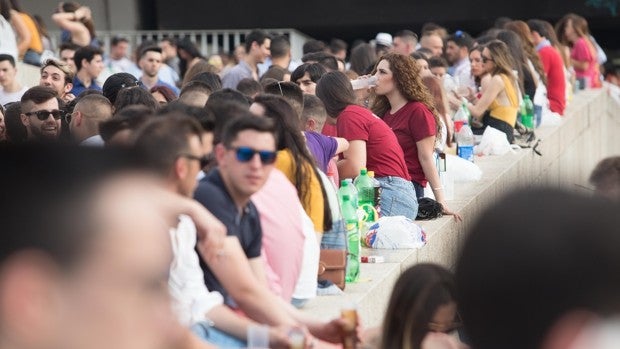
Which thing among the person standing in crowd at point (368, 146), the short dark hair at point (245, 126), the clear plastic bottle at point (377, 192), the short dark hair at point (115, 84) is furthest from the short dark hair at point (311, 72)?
the short dark hair at point (245, 126)

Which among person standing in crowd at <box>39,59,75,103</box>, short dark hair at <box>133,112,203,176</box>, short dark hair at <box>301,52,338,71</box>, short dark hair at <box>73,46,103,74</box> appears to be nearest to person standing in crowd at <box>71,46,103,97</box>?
short dark hair at <box>73,46,103,74</box>

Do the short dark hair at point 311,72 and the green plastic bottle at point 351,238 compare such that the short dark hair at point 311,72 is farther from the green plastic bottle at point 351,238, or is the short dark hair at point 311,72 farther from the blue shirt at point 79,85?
the green plastic bottle at point 351,238

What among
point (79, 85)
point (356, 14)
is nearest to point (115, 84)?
point (79, 85)

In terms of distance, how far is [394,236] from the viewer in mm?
8570

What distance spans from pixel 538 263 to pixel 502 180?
11.3m

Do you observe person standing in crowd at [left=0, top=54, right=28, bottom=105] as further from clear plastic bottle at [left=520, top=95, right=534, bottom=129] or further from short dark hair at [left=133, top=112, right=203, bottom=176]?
short dark hair at [left=133, top=112, right=203, bottom=176]

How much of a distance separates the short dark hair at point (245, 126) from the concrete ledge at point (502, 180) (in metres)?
0.89

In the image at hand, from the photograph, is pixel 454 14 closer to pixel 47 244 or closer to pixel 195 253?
pixel 195 253

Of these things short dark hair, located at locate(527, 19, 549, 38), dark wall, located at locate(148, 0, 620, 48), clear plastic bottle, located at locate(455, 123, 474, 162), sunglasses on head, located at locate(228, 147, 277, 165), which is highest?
sunglasses on head, located at locate(228, 147, 277, 165)

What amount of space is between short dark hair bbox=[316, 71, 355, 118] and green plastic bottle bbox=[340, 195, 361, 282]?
5.56ft

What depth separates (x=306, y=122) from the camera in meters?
8.98

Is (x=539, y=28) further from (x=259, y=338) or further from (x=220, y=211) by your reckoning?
(x=259, y=338)

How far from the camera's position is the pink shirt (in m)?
5.95

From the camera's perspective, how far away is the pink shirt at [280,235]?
5953mm
